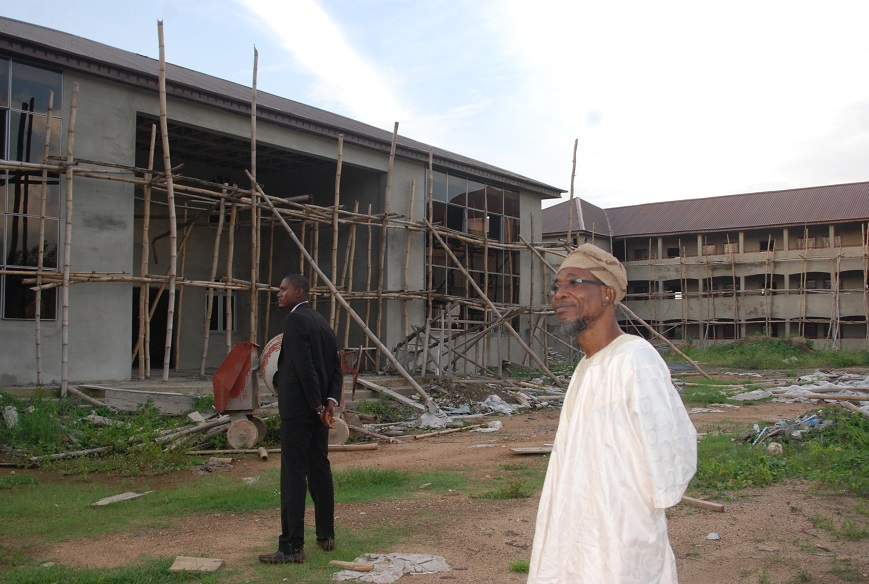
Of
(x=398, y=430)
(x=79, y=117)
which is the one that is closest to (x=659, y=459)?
(x=398, y=430)

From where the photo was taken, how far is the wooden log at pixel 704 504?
278 inches

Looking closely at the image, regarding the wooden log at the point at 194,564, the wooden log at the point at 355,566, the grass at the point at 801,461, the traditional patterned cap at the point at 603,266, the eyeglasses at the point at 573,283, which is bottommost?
the wooden log at the point at 355,566

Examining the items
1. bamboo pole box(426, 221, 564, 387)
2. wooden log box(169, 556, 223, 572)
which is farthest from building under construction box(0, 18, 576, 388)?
wooden log box(169, 556, 223, 572)

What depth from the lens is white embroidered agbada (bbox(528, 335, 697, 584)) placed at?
2.71m

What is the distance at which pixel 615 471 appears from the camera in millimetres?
2811

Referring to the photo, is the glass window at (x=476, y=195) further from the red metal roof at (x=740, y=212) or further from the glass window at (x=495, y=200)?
the red metal roof at (x=740, y=212)

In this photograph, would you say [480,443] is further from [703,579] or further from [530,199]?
[530,199]

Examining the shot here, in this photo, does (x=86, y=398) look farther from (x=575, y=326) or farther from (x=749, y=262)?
(x=749, y=262)

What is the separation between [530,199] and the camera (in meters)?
25.9

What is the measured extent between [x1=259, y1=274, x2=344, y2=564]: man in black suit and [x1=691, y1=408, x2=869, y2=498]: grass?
409cm

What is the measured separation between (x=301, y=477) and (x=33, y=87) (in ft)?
37.0

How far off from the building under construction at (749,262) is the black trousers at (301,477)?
30288mm

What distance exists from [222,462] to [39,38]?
366 inches

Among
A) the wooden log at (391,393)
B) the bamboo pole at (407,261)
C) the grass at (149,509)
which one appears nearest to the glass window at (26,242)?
the grass at (149,509)
